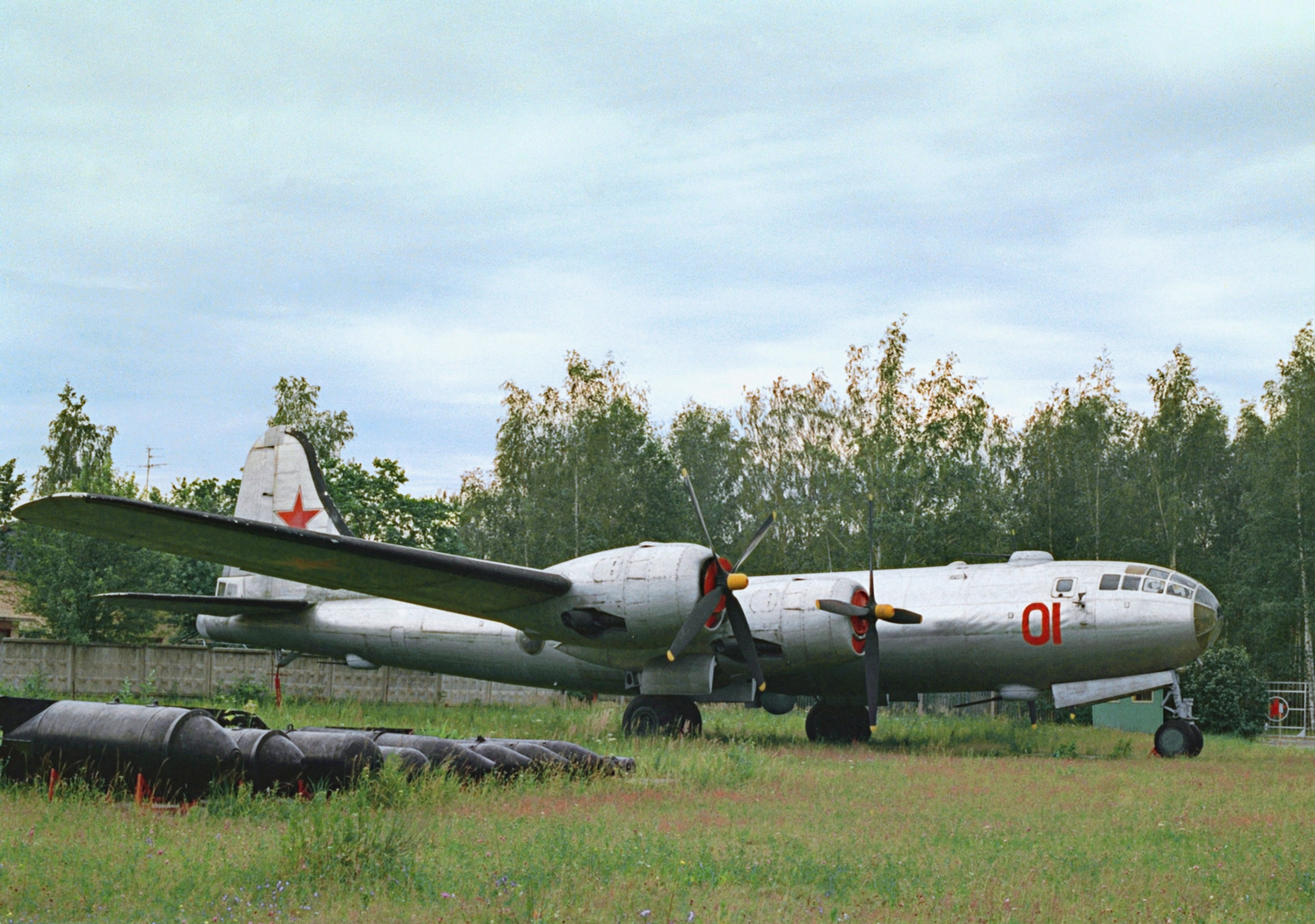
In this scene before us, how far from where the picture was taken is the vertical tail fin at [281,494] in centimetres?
2430

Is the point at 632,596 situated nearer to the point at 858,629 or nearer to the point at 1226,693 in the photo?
the point at 858,629

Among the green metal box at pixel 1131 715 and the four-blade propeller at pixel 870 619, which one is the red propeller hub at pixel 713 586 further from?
the green metal box at pixel 1131 715

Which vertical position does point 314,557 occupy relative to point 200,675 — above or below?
above

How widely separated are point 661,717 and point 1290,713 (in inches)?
1115

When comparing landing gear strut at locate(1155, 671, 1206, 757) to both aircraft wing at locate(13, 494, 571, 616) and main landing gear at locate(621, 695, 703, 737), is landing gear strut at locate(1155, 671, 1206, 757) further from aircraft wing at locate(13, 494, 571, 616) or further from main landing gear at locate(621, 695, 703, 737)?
aircraft wing at locate(13, 494, 571, 616)

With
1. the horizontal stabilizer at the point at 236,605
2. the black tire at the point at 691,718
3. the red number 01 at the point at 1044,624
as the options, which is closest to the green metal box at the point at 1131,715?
the red number 01 at the point at 1044,624

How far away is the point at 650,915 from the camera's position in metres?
6.65

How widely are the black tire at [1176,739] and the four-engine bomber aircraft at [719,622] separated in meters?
0.03

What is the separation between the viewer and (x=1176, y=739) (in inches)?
755

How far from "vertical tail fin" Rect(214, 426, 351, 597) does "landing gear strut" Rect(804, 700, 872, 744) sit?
433 inches

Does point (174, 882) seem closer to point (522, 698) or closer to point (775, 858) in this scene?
point (775, 858)

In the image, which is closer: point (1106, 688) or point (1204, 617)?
point (1204, 617)

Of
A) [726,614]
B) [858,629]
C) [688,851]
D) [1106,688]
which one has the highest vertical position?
[726,614]

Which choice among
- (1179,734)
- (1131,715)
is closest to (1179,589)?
(1179,734)
